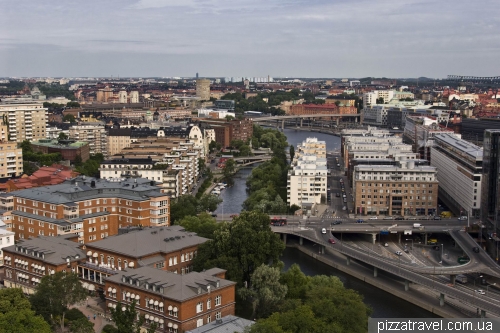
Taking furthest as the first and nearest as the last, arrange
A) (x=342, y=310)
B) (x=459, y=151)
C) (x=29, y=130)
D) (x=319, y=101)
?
1. (x=319, y=101)
2. (x=29, y=130)
3. (x=459, y=151)
4. (x=342, y=310)

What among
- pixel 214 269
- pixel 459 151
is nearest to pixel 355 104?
pixel 459 151

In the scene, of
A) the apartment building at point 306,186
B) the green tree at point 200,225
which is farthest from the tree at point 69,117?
the green tree at point 200,225

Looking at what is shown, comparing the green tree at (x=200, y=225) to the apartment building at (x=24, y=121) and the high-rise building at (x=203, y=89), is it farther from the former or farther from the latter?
the high-rise building at (x=203, y=89)

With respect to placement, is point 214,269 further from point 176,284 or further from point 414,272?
point 414,272

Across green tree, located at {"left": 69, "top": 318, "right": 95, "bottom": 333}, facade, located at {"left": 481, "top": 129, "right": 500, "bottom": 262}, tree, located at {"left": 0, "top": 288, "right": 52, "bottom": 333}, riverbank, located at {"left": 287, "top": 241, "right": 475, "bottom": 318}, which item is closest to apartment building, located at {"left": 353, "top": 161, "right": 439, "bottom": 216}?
facade, located at {"left": 481, "top": 129, "right": 500, "bottom": 262}

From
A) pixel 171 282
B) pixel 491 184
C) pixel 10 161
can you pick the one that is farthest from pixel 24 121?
pixel 171 282

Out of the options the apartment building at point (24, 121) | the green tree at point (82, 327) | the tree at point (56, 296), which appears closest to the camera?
the green tree at point (82, 327)

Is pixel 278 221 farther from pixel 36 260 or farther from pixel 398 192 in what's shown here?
pixel 36 260
